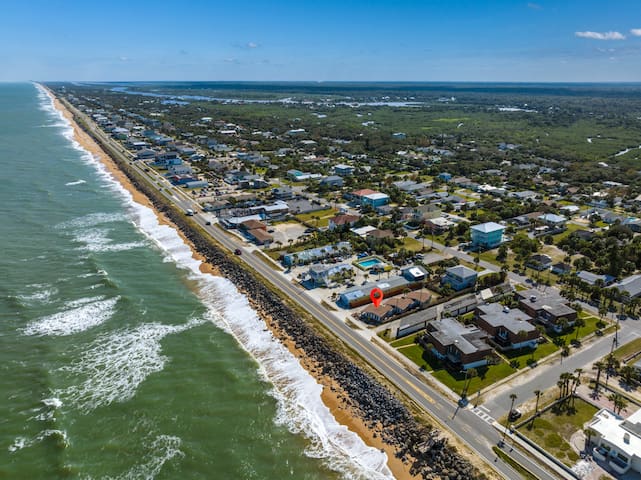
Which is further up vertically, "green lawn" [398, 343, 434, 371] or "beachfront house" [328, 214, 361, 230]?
"beachfront house" [328, 214, 361, 230]

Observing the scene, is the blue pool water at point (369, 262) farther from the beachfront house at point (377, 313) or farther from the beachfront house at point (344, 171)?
the beachfront house at point (344, 171)

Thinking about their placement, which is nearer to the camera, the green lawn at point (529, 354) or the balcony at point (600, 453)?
the balcony at point (600, 453)

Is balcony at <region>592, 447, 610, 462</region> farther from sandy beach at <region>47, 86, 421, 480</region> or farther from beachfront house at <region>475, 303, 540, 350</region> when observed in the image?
sandy beach at <region>47, 86, 421, 480</region>

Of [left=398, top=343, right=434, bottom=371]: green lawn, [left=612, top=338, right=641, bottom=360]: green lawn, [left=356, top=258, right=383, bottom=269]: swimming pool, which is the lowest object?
[left=398, top=343, right=434, bottom=371]: green lawn

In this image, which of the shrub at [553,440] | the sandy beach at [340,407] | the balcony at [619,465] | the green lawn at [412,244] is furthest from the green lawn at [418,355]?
the green lawn at [412,244]

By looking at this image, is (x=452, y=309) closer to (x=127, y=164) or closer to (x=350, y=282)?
(x=350, y=282)

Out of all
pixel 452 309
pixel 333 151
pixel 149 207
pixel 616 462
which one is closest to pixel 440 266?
pixel 452 309

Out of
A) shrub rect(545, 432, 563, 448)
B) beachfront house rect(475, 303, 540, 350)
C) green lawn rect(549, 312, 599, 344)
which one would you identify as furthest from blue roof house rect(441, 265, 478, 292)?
shrub rect(545, 432, 563, 448)
